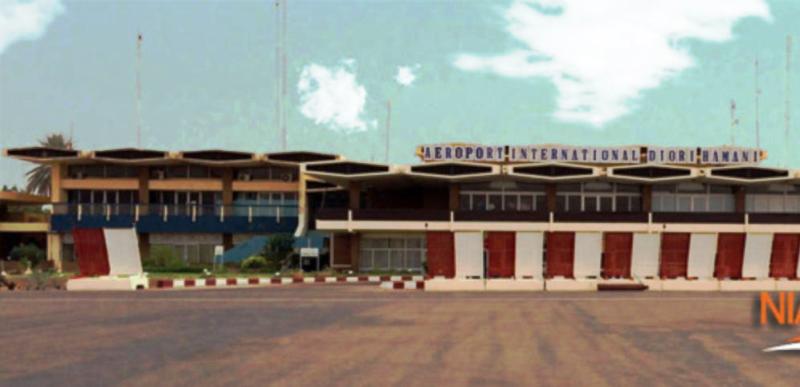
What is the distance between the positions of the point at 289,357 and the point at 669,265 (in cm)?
3100

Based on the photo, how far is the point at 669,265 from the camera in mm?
43031

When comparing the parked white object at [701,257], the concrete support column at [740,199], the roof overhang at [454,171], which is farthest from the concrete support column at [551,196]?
the parked white object at [701,257]

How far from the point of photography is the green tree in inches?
2376

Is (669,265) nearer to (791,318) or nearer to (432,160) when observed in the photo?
(791,318)

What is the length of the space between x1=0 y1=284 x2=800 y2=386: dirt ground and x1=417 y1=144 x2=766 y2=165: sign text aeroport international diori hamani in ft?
107

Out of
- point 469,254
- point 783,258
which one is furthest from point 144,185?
point 783,258

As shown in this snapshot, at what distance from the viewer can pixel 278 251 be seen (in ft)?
199

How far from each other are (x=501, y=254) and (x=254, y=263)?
24210 millimetres

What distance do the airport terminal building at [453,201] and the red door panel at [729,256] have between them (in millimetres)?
75

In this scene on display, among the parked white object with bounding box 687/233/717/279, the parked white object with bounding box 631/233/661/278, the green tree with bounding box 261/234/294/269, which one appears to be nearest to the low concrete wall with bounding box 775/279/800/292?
A: the parked white object with bounding box 687/233/717/279

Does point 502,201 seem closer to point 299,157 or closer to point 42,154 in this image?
point 299,157

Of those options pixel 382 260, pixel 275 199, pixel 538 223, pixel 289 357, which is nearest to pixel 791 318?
pixel 289 357

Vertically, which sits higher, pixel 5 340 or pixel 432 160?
pixel 432 160

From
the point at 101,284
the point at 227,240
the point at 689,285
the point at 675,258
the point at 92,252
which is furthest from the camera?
the point at 227,240
